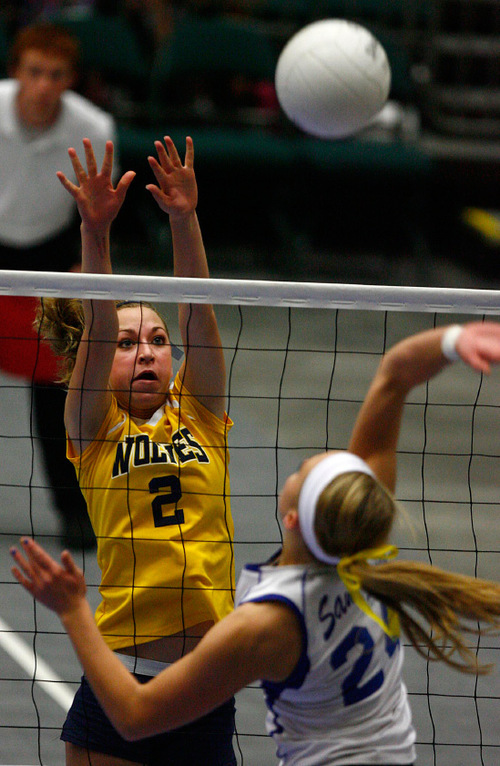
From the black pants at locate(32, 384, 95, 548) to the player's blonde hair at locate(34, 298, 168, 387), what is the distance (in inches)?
67.7

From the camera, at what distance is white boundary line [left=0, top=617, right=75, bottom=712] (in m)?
3.61

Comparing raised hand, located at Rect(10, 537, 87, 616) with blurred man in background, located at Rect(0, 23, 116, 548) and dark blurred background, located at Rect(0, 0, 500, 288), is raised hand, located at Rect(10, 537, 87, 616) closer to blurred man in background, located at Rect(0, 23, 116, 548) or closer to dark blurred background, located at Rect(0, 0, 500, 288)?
blurred man in background, located at Rect(0, 23, 116, 548)

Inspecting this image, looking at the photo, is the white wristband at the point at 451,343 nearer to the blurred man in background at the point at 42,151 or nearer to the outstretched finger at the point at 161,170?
the outstretched finger at the point at 161,170

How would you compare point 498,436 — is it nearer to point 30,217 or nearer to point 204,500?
point 30,217

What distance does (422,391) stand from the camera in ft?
22.0

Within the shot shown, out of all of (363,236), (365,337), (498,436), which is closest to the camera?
(498,436)

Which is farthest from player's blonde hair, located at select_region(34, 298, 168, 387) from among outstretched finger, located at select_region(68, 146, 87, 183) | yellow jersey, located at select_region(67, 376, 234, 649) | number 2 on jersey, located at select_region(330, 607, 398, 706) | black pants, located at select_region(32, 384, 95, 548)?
black pants, located at select_region(32, 384, 95, 548)

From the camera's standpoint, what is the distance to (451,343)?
1952 mm

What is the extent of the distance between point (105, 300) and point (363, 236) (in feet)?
25.8

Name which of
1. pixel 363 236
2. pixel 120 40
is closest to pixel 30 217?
pixel 120 40

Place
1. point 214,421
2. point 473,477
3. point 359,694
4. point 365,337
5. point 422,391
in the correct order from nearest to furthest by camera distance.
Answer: point 359,694
point 214,421
point 473,477
point 422,391
point 365,337

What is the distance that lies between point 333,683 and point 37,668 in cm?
216

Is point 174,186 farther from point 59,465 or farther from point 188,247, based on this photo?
point 59,465

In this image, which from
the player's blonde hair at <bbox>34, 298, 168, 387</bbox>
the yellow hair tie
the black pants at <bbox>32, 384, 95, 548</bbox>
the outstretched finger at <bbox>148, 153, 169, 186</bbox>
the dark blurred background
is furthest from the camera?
the dark blurred background
